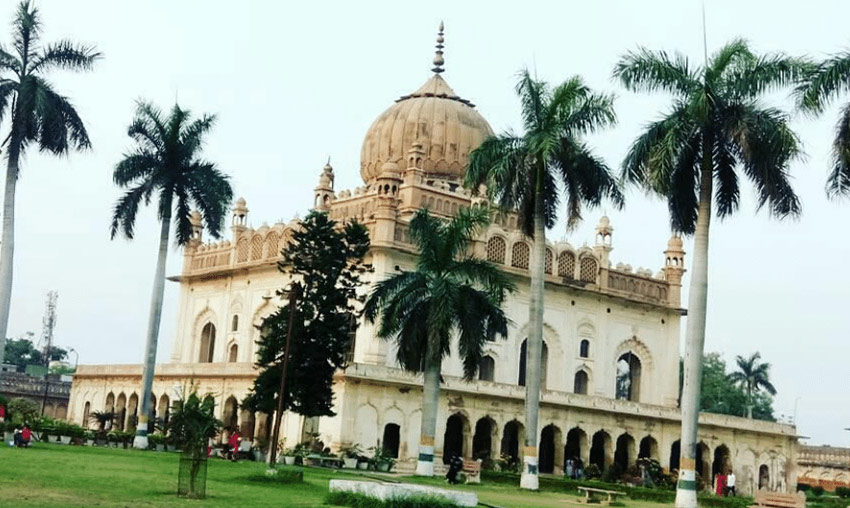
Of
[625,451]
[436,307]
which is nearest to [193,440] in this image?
[436,307]

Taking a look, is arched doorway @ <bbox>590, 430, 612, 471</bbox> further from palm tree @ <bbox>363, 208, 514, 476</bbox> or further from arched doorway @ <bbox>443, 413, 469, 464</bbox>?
palm tree @ <bbox>363, 208, 514, 476</bbox>

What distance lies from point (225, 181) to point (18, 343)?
58.4 meters

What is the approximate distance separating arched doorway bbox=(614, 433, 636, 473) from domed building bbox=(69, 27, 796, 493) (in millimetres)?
53

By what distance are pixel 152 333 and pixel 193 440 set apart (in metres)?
15.9

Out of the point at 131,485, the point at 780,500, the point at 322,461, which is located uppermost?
the point at 780,500

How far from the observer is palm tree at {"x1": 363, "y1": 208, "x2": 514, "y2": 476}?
2908 centimetres

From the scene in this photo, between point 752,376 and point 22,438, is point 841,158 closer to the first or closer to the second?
point 22,438

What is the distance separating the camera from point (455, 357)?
135 feet

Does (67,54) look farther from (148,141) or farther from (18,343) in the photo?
(18,343)

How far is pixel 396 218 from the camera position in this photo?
3997 centimetres

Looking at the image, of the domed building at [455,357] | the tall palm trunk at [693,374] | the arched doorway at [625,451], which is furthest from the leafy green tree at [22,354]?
the tall palm trunk at [693,374]

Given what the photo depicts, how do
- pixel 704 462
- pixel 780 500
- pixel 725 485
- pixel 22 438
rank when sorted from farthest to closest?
pixel 704 462
pixel 725 485
pixel 22 438
pixel 780 500

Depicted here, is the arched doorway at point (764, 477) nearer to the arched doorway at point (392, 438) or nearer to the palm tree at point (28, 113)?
the arched doorway at point (392, 438)

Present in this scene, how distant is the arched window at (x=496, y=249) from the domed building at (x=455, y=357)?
0.20 feet
